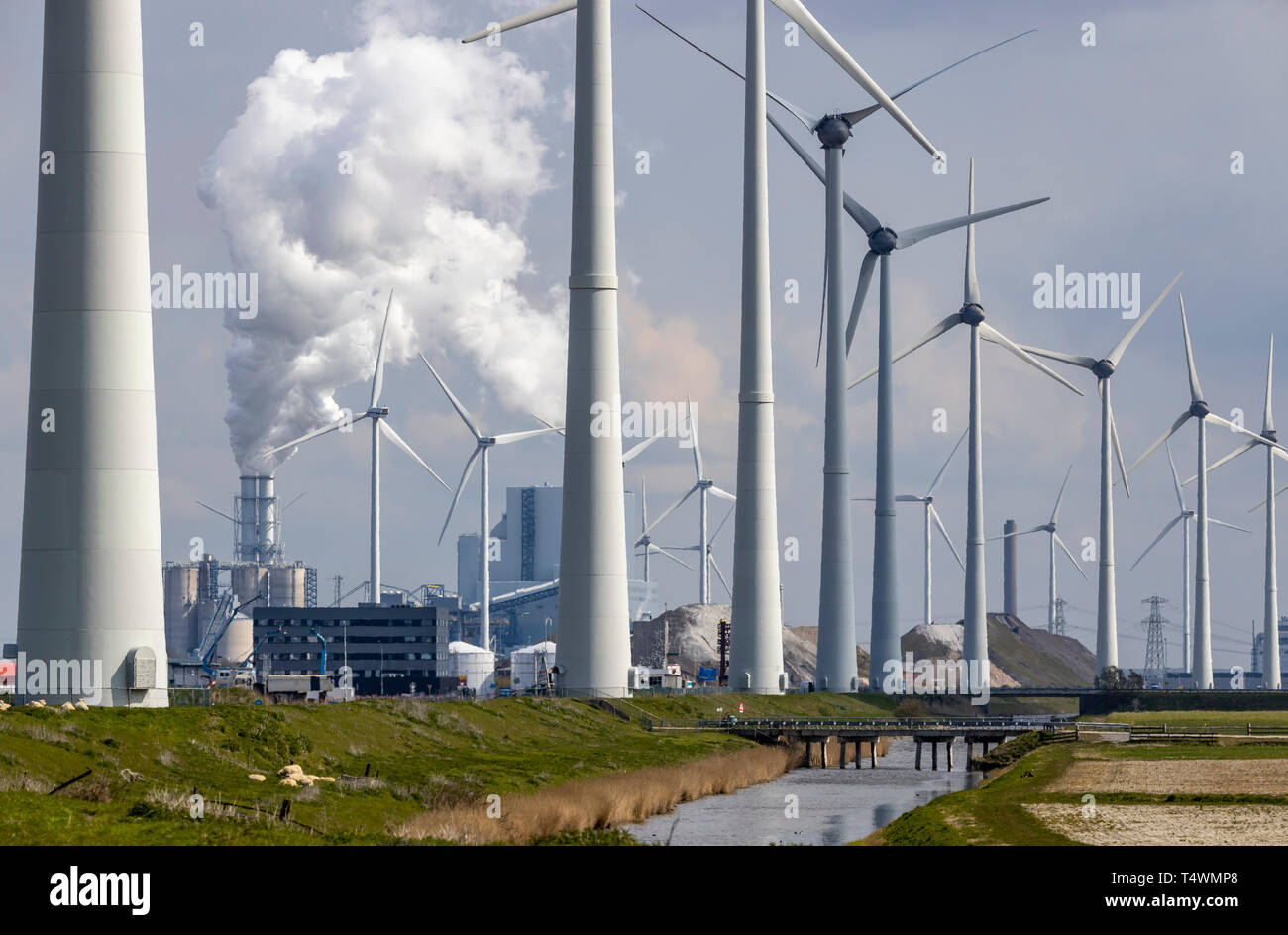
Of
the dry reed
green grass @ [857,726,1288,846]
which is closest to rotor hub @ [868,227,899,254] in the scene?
the dry reed

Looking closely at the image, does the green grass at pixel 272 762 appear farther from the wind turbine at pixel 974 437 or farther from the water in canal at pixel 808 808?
the wind turbine at pixel 974 437

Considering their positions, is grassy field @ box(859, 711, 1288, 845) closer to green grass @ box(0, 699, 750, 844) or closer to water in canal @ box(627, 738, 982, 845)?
water in canal @ box(627, 738, 982, 845)

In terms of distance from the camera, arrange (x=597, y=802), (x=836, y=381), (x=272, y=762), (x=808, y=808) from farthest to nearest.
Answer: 1. (x=836, y=381)
2. (x=808, y=808)
3. (x=597, y=802)
4. (x=272, y=762)

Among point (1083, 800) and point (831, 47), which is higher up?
point (831, 47)

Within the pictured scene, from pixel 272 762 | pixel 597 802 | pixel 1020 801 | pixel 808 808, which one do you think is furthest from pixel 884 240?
pixel 272 762

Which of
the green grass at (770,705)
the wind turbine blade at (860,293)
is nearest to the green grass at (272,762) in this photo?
the green grass at (770,705)

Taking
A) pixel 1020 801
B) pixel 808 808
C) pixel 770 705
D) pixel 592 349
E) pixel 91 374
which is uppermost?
pixel 592 349

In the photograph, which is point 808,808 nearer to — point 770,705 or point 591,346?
point 591,346
